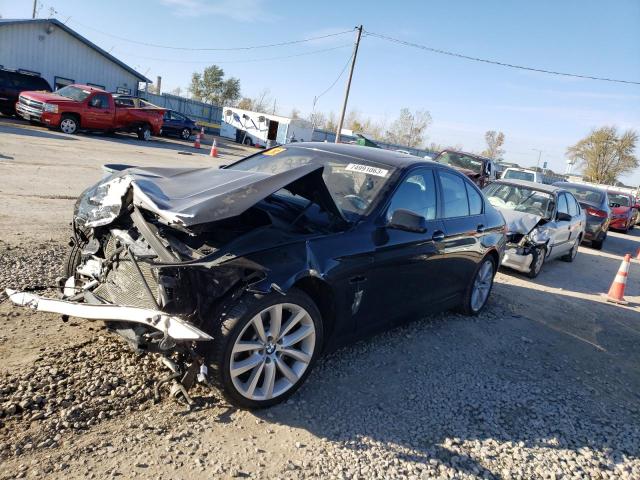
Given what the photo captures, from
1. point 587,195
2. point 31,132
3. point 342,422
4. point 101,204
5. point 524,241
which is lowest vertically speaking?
point 342,422

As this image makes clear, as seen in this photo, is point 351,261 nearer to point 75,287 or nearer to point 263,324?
point 263,324

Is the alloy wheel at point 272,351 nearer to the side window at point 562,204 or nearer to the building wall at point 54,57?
the side window at point 562,204

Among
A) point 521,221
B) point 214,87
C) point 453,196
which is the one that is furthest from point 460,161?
point 214,87

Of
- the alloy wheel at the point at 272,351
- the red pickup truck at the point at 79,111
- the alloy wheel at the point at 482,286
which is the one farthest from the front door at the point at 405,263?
the red pickup truck at the point at 79,111

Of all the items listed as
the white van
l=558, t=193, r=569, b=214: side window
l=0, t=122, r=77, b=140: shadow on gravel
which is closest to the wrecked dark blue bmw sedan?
l=558, t=193, r=569, b=214: side window

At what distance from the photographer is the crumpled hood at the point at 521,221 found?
27.1 feet

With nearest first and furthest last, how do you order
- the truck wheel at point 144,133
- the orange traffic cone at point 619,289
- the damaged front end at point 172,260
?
the damaged front end at point 172,260
the orange traffic cone at point 619,289
the truck wheel at point 144,133

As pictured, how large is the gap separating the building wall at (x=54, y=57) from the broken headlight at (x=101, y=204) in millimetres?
28408

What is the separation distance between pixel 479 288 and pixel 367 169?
95.3 inches

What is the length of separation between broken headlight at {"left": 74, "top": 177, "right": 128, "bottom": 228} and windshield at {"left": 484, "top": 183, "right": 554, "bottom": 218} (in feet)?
24.2

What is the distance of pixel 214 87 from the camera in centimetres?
6084

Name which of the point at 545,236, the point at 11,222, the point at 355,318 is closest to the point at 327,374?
the point at 355,318

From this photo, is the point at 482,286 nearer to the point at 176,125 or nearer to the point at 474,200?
the point at 474,200

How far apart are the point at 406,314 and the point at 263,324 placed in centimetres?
172
